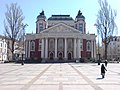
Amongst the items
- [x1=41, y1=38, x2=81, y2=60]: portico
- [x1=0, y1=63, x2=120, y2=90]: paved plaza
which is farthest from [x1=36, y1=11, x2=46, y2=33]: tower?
[x1=0, y1=63, x2=120, y2=90]: paved plaza

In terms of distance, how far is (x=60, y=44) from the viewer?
88.6 metres

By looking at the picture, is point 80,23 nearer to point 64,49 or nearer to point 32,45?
point 64,49

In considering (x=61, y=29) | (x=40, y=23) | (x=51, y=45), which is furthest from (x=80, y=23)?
(x=51, y=45)

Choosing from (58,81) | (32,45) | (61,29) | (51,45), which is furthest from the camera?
(32,45)

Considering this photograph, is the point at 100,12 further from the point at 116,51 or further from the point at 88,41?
the point at 116,51

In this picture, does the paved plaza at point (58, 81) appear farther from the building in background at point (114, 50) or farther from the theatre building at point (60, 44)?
the building in background at point (114, 50)

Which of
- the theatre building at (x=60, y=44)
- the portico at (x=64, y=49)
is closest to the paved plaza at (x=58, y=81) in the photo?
the portico at (x=64, y=49)

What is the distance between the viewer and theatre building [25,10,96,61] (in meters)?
85.2

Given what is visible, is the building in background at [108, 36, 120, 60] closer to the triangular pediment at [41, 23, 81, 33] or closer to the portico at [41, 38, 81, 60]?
the portico at [41, 38, 81, 60]

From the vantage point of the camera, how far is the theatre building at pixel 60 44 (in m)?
85.2

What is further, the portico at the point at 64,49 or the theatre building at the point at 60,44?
the theatre building at the point at 60,44

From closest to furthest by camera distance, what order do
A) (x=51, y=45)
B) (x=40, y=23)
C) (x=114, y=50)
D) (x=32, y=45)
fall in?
1. (x=51, y=45)
2. (x=32, y=45)
3. (x=40, y=23)
4. (x=114, y=50)

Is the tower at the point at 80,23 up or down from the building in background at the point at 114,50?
up

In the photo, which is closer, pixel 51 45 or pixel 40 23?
pixel 51 45
